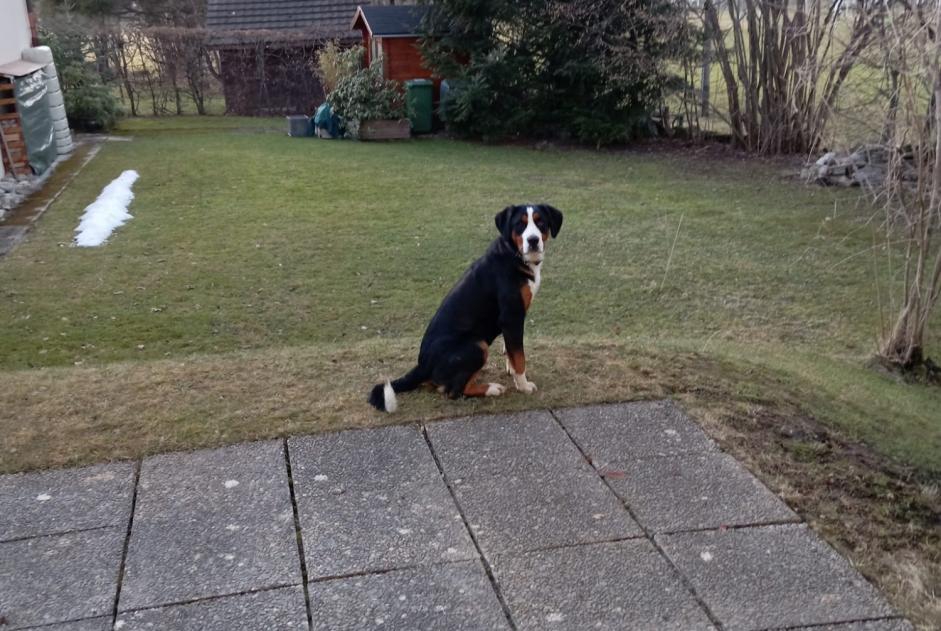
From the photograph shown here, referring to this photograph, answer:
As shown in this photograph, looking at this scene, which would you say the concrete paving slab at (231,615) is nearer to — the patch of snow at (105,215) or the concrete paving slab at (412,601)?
the concrete paving slab at (412,601)

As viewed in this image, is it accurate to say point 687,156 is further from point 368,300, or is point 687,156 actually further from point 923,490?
point 923,490

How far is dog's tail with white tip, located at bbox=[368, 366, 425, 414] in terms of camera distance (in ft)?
14.9

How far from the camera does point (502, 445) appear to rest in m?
4.24

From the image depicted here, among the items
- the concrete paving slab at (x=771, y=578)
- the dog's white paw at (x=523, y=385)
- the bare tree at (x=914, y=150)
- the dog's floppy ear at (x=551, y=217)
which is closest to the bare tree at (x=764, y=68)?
the bare tree at (x=914, y=150)

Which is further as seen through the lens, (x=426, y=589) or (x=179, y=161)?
(x=179, y=161)

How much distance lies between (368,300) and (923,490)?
511 cm

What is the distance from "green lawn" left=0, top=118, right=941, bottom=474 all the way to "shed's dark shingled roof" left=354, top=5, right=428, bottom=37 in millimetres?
4647

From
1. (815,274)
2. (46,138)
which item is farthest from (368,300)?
(46,138)

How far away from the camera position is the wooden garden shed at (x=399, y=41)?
18.8 metres

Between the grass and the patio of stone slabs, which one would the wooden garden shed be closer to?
the grass

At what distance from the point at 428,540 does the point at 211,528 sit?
92 centimetres

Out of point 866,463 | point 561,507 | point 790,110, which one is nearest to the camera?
point 561,507

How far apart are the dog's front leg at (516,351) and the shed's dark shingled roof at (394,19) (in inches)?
581

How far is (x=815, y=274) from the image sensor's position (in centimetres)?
890
